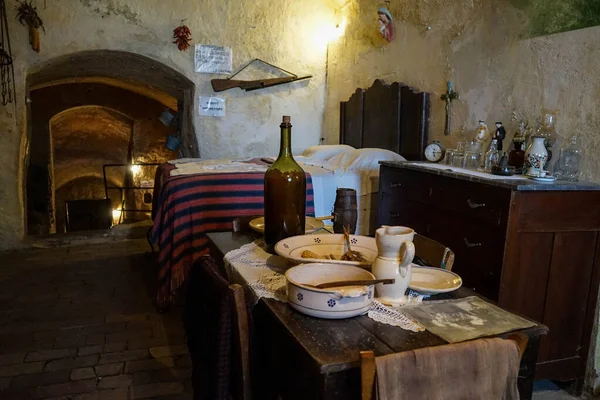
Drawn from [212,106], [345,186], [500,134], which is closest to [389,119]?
[345,186]

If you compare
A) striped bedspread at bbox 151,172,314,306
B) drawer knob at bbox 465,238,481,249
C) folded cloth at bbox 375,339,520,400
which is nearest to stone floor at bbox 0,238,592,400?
striped bedspread at bbox 151,172,314,306

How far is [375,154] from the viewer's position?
352 centimetres

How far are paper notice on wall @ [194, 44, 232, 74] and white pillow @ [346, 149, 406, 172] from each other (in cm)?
200

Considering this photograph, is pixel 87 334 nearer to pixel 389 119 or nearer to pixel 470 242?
pixel 470 242

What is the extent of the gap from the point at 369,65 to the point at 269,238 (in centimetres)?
312

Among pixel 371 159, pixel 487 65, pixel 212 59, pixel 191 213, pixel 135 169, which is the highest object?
pixel 212 59

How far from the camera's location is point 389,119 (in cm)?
376

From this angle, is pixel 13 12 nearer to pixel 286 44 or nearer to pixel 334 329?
pixel 286 44

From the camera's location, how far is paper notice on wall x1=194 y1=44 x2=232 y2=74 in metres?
4.66

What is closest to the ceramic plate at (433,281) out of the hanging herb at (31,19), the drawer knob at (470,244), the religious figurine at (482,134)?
the drawer knob at (470,244)

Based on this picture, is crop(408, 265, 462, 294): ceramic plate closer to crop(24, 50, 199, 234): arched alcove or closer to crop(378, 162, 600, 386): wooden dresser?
crop(378, 162, 600, 386): wooden dresser

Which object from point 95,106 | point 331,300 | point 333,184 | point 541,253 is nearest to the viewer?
point 331,300

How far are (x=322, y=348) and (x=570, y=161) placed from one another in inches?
72.8

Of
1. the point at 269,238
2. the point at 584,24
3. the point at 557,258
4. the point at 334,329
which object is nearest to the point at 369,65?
the point at 584,24
